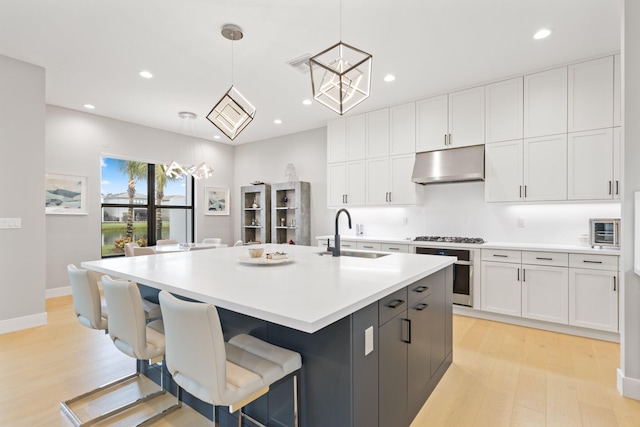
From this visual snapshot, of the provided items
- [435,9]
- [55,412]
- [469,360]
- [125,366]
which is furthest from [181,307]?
[435,9]

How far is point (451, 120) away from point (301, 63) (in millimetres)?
2137

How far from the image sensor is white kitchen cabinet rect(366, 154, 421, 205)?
15.0 ft

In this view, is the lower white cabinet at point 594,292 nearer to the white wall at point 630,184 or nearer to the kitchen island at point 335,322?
the white wall at point 630,184

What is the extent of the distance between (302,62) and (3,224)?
3.73 meters

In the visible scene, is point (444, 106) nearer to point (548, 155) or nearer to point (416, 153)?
point (416, 153)

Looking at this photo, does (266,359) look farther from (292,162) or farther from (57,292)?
(292,162)

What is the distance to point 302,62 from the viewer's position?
3.47 metres

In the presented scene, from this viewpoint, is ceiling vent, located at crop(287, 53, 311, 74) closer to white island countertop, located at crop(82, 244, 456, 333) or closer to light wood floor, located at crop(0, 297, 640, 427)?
white island countertop, located at crop(82, 244, 456, 333)

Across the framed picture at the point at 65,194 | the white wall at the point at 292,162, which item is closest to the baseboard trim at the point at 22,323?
the framed picture at the point at 65,194

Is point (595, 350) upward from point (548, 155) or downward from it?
downward

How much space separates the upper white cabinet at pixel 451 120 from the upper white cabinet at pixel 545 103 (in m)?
0.50

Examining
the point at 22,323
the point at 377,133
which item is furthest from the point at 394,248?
the point at 22,323

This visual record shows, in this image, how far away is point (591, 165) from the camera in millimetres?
3336

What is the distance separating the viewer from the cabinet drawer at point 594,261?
3.07 m
